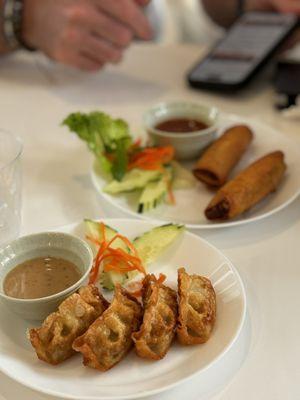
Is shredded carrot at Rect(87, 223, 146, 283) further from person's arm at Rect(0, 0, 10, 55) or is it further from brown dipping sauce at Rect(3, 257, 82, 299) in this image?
person's arm at Rect(0, 0, 10, 55)

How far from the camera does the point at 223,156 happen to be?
5.31 feet

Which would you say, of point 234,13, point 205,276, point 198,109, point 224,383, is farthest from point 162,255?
point 234,13

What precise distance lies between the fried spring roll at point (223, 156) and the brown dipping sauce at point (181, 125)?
8cm

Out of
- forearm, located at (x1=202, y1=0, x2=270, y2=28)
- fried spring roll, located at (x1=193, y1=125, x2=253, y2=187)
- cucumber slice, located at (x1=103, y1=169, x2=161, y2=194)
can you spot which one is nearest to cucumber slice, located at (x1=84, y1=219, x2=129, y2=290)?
cucumber slice, located at (x1=103, y1=169, x2=161, y2=194)

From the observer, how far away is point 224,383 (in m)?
1.03

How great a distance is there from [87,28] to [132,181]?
0.78 m

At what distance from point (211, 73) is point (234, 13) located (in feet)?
2.91

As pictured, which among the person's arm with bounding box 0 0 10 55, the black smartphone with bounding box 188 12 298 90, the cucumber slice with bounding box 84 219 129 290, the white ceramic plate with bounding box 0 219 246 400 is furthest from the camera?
the person's arm with bounding box 0 0 10 55

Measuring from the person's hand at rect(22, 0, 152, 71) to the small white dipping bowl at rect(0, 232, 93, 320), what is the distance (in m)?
1.11

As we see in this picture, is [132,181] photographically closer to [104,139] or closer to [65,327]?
[104,139]

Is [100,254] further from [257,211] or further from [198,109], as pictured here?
[198,109]

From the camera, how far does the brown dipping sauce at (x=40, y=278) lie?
1115 millimetres

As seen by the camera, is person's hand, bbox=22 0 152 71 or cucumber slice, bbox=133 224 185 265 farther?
person's hand, bbox=22 0 152 71

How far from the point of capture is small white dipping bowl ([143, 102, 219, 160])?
1678mm
